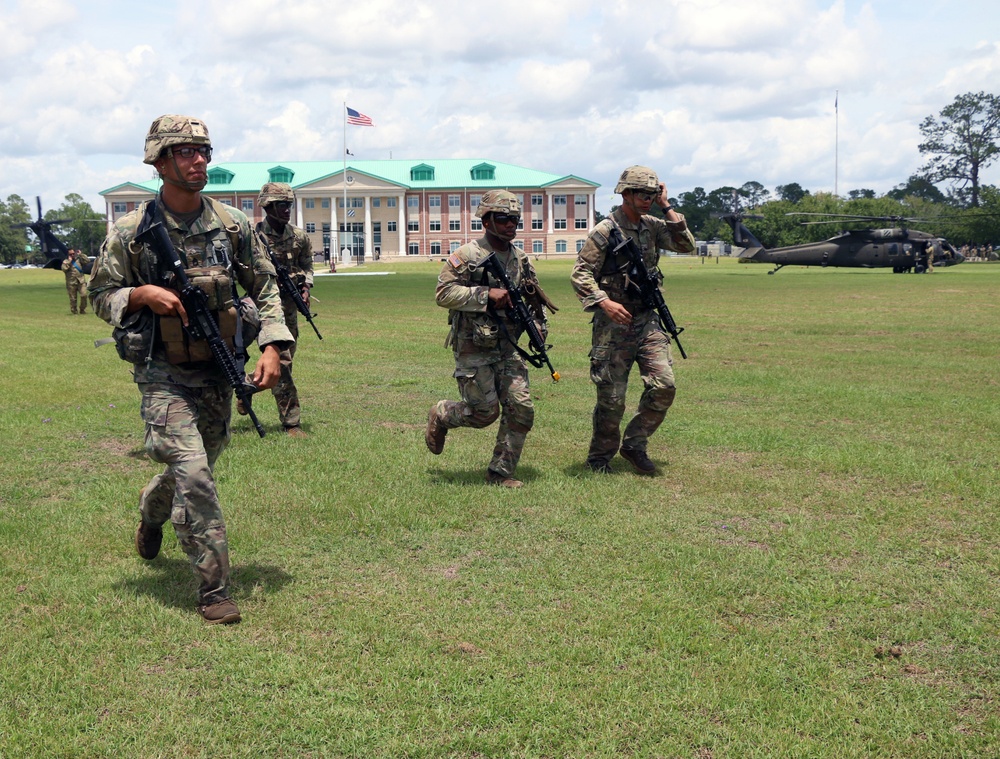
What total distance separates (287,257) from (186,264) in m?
5.67

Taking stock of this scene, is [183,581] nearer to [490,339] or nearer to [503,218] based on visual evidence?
[490,339]

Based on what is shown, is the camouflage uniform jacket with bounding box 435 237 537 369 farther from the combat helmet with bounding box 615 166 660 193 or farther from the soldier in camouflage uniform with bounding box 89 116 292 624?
the soldier in camouflage uniform with bounding box 89 116 292 624

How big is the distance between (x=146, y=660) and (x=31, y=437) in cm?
625

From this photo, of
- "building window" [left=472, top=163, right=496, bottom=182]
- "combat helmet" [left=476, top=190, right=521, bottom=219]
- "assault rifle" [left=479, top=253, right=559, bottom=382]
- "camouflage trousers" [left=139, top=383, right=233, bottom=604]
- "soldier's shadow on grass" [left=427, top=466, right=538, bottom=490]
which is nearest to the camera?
"camouflage trousers" [left=139, top=383, right=233, bottom=604]

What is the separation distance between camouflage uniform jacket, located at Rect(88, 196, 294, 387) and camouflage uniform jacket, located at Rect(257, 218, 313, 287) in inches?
211

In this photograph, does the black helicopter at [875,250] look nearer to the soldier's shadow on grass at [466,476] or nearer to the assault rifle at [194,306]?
the soldier's shadow on grass at [466,476]

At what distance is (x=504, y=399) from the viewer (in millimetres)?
7781

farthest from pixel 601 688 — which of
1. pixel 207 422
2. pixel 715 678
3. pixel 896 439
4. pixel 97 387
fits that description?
pixel 97 387

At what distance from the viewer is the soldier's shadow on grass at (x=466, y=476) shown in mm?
7953

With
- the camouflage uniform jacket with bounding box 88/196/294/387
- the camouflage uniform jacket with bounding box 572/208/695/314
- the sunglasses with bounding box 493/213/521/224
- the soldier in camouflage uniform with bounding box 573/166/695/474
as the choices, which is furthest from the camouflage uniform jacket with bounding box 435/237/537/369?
the camouflage uniform jacket with bounding box 88/196/294/387

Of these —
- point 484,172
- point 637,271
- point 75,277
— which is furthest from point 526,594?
point 484,172

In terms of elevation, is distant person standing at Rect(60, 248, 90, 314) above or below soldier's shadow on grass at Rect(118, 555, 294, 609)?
above

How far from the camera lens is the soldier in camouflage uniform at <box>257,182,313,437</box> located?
33.1 ft

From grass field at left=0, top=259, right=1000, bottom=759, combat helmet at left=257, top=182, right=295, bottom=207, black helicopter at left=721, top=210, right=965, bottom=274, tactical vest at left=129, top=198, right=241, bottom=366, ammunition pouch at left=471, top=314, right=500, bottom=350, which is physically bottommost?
grass field at left=0, top=259, right=1000, bottom=759
